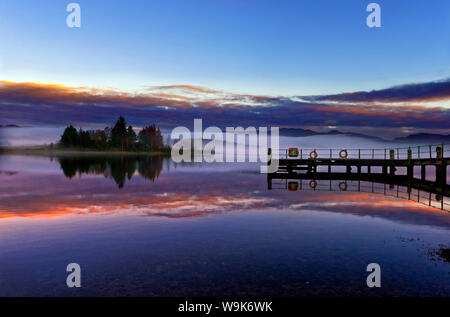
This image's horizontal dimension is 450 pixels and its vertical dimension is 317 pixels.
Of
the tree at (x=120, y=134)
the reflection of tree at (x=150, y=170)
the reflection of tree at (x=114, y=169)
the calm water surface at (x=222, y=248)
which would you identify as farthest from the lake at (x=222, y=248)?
the tree at (x=120, y=134)

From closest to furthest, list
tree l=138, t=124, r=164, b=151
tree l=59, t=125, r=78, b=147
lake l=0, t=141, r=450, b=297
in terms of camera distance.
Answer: lake l=0, t=141, r=450, b=297 → tree l=59, t=125, r=78, b=147 → tree l=138, t=124, r=164, b=151

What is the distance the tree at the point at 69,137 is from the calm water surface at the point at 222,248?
14551 cm

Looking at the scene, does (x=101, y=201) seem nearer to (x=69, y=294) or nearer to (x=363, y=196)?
(x=69, y=294)

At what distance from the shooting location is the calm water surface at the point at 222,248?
8.70 m

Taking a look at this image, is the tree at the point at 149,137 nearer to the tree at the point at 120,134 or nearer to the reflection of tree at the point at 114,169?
the tree at the point at 120,134

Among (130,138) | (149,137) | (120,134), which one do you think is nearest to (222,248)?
(120,134)

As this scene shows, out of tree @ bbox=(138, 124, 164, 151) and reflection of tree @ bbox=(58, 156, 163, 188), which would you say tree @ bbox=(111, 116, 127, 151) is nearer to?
tree @ bbox=(138, 124, 164, 151)

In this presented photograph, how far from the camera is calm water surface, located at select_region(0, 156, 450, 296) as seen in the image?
870cm

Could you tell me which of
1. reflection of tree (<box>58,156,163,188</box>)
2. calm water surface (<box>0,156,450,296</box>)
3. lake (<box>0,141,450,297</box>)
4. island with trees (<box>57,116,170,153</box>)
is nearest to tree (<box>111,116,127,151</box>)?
island with trees (<box>57,116,170,153</box>)

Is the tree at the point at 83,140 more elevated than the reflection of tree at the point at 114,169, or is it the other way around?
the tree at the point at 83,140

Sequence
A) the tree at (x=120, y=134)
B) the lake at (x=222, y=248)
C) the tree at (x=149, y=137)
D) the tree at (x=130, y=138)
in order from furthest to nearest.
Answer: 1. the tree at (x=149, y=137)
2. the tree at (x=130, y=138)
3. the tree at (x=120, y=134)
4. the lake at (x=222, y=248)

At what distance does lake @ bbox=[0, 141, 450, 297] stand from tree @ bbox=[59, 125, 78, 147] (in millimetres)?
144503

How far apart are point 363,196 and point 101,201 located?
1779 centimetres

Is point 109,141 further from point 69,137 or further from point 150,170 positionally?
point 150,170
